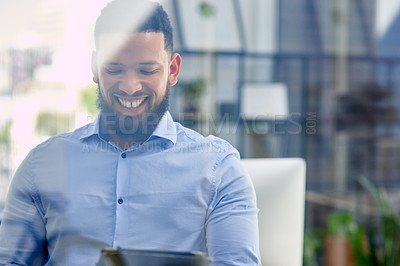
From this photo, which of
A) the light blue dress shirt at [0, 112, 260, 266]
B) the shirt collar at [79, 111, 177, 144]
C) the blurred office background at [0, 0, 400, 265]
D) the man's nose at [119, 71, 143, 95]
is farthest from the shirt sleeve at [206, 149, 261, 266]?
the blurred office background at [0, 0, 400, 265]

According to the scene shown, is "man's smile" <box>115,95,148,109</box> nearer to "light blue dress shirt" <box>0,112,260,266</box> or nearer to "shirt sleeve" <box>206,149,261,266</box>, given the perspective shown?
"light blue dress shirt" <box>0,112,260,266</box>

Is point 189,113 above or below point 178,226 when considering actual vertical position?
above

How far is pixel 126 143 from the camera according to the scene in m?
0.85

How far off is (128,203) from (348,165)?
9.02 ft

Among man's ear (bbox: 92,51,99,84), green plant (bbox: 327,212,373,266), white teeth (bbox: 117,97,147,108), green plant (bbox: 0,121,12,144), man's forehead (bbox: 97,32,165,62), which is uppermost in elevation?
man's forehead (bbox: 97,32,165,62)

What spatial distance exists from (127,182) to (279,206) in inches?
12.9

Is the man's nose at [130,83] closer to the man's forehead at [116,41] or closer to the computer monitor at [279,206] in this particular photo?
the man's forehead at [116,41]

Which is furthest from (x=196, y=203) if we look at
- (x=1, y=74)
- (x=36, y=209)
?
(x=1, y=74)

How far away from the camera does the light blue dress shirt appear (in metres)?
0.80

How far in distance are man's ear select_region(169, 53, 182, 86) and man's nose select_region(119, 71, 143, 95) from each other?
0.23 ft

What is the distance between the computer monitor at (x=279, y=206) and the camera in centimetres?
92

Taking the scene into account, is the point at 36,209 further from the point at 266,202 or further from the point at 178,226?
the point at 266,202

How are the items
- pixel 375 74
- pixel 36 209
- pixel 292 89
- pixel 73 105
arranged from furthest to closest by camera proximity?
pixel 375 74, pixel 292 89, pixel 73 105, pixel 36 209

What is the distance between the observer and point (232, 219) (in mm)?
840
